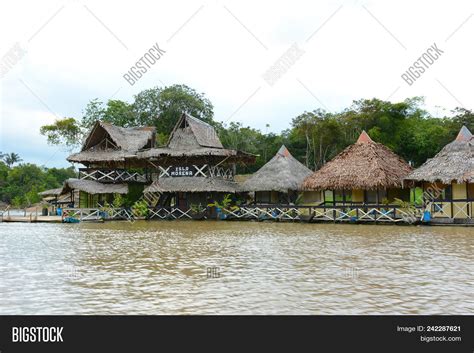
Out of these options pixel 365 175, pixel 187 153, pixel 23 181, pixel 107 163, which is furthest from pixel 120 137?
pixel 23 181

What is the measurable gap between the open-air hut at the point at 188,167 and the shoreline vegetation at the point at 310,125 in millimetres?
8637

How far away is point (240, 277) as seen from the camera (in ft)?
27.1

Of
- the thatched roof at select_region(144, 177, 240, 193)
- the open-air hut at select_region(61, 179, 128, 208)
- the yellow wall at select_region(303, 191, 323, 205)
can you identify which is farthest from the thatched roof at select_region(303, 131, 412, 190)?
the open-air hut at select_region(61, 179, 128, 208)

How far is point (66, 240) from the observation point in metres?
15.1

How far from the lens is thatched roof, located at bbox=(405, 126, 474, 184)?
65.6ft

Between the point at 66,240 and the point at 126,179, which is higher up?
the point at 126,179

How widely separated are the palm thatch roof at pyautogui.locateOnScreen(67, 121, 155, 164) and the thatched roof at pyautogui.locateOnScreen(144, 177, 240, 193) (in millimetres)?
2828

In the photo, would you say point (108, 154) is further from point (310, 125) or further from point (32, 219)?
point (310, 125)

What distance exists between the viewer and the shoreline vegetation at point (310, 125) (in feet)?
125
